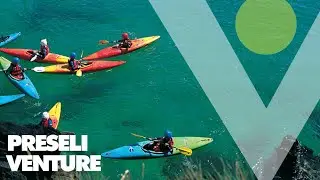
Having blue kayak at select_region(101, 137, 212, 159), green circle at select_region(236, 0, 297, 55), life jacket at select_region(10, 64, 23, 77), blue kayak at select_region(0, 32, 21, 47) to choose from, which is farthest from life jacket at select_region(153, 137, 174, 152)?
blue kayak at select_region(0, 32, 21, 47)

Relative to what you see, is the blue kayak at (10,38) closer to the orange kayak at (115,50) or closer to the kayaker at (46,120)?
the orange kayak at (115,50)

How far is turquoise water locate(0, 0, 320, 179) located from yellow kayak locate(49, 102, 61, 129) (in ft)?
1.22

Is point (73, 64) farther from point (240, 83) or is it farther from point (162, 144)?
point (240, 83)

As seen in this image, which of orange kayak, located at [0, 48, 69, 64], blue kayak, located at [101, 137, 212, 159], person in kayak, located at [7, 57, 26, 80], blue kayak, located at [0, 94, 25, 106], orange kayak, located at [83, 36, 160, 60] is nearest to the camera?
blue kayak, located at [101, 137, 212, 159]

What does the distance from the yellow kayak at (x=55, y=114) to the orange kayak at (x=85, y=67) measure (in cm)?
172

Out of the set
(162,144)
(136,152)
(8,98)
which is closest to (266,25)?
(162,144)

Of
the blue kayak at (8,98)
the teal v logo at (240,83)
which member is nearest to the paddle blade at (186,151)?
the teal v logo at (240,83)

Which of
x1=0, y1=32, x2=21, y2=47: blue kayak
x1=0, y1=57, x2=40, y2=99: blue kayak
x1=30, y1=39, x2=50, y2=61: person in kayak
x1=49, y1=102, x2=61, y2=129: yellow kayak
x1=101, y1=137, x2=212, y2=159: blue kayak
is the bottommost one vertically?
x1=101, y1=137, x2=212, y2=159: blue kayak

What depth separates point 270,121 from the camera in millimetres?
20125

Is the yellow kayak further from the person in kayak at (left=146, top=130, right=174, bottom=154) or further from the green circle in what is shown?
the green circle

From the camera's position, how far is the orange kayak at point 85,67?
67.6 ft

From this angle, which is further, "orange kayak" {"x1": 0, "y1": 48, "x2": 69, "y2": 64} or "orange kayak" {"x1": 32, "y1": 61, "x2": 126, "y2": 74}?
"orange kayak" {"x1": 0, "y1": 48, "x2": 69, "y2": 64}

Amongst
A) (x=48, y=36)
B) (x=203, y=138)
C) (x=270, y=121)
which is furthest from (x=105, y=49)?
(x=270, y=121)

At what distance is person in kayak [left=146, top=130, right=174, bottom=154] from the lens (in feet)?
56.4
